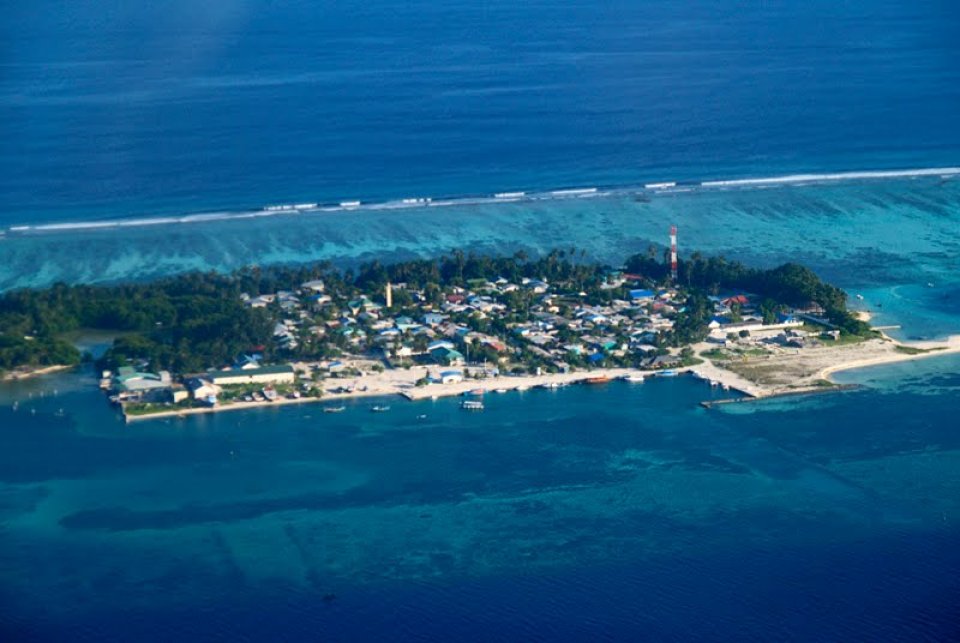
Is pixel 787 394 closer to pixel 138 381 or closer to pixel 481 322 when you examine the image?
pixel 481 322

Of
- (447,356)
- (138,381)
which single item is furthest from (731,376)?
(138,381)

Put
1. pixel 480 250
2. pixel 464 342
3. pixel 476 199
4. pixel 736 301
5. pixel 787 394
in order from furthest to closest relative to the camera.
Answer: pixel 476 199 → pixel 480 250 → pixel 736 301 → pixel 464 342 → pixel 787 394

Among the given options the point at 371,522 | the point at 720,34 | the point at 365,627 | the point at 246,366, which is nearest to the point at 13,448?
the point at 246,366

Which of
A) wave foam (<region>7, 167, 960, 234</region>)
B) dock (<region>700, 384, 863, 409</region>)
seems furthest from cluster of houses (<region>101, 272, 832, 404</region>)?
wave foam (<region>7, 167, 960, 234</region>)

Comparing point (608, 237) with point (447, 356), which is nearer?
point (447, 356)

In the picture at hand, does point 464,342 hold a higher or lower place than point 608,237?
lower

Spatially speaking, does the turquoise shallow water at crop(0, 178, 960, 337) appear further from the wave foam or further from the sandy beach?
the sandy beach

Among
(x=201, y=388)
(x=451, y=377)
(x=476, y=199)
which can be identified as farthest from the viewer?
(x=476, y=199)

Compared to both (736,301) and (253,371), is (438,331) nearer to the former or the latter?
(253,371)
